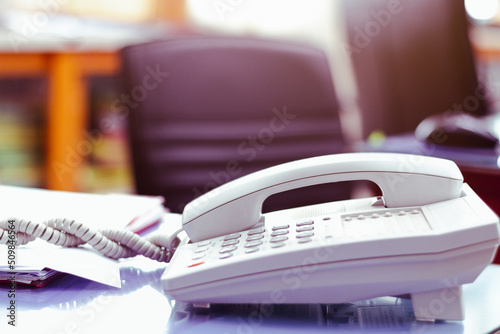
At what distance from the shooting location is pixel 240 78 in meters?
1.22

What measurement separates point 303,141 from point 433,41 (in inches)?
23.6

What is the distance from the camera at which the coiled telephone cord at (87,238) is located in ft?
1.89

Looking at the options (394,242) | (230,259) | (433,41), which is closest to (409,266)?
(394,242)

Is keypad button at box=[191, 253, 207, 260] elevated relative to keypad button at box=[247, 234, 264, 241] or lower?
lower

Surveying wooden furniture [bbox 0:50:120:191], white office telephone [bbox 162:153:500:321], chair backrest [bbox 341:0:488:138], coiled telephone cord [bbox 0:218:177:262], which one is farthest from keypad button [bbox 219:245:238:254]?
wooden furniture [bbox 0:50:120:191]

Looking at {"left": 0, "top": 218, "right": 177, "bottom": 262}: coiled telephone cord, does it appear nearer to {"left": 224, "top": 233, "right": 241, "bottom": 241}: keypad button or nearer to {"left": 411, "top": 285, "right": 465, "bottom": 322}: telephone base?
{"left": 224, "top": 233, "right": 241, "bottom": 241}: keypad button

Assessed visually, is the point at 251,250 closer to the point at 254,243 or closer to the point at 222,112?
the point at 254,243

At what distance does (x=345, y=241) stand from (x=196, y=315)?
0.15m

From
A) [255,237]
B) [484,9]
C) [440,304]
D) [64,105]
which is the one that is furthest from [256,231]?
[484,9]

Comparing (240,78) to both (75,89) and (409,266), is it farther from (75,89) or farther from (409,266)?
(75,89)

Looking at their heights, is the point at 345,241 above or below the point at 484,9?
below

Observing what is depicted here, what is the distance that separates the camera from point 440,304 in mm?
459

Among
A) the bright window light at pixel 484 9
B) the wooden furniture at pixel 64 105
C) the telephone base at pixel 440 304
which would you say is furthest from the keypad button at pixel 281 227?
the bright window light at pixel 484 9

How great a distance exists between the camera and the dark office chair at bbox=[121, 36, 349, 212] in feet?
3.68
